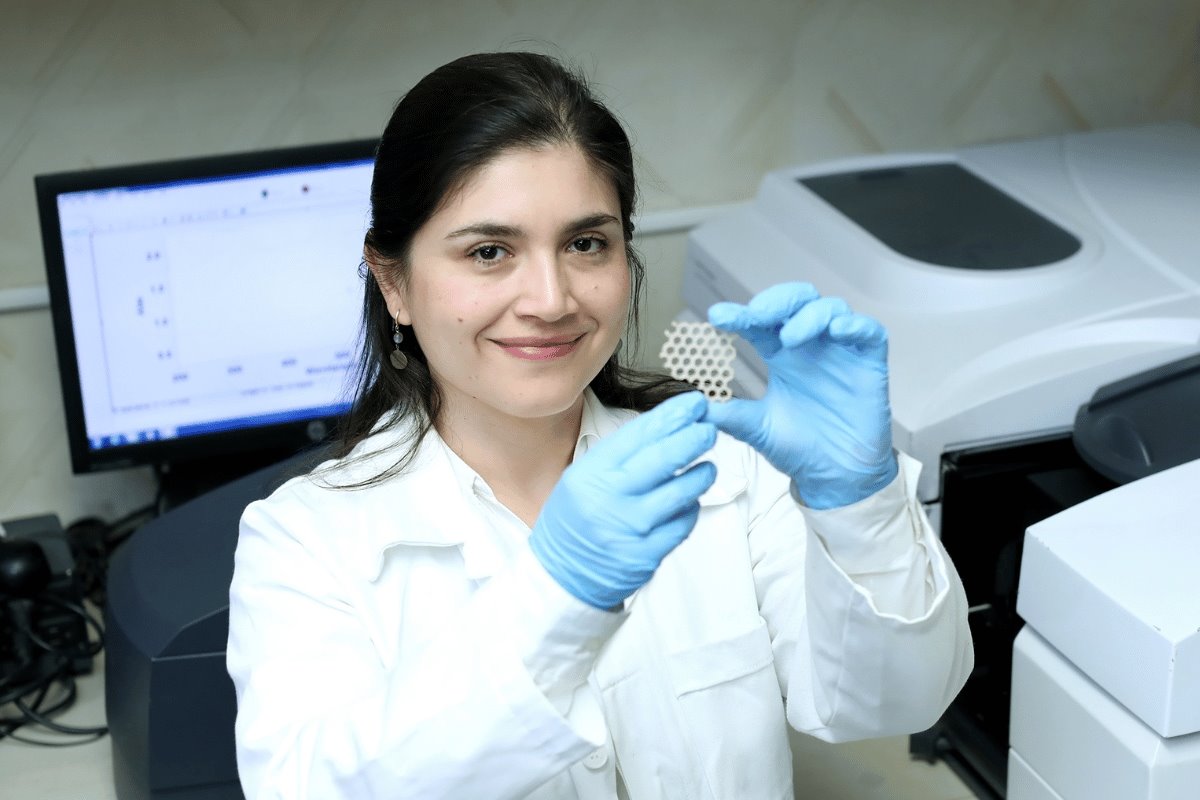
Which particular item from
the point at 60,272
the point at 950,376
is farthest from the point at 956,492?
the point at 60,272

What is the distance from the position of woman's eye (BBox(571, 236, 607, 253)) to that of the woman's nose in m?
0.03

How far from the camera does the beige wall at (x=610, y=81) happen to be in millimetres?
1476

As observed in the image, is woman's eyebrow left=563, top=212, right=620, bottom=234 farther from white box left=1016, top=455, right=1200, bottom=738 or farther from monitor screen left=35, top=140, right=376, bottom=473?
monitor screen left=35, top=140, right=376, bottom=473

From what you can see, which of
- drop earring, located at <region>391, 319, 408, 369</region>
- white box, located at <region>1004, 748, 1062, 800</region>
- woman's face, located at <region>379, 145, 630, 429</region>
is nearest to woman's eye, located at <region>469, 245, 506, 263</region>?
woman's face, located at <region>379, 145, 630, 429</region>

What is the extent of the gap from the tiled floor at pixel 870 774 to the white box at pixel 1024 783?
0.47 ft

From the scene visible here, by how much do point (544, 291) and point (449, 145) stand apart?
0.12 metres

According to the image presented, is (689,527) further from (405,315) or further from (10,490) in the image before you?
(10,490)

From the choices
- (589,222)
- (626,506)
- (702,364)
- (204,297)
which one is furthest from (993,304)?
(204,297)

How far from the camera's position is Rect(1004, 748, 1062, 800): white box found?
104 centimetres

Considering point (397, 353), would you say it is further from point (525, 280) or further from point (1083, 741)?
point (1083, 741)

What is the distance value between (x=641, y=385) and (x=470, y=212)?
0.32m

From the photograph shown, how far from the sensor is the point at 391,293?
1.01 m

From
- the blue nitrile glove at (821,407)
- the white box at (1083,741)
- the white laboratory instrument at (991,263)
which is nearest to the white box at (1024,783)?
the white box at (1083,741)

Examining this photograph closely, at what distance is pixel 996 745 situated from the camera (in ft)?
3.94
